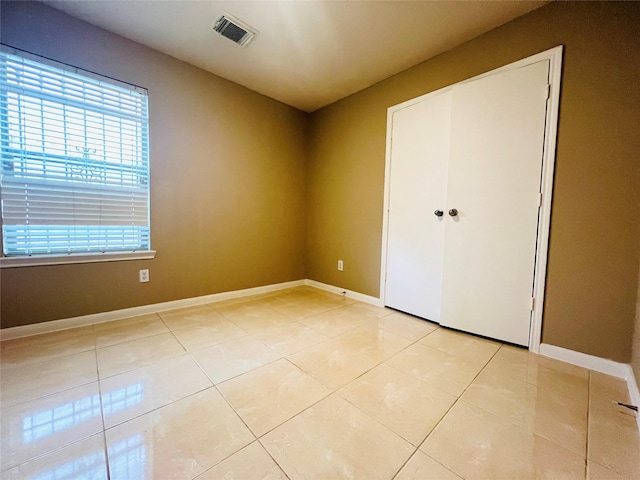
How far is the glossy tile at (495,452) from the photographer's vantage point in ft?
2.87

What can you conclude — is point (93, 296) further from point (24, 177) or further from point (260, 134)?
point (260, 134)

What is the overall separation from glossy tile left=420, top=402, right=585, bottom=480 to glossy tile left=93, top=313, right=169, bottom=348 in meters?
1.96

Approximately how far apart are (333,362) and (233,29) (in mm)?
2576

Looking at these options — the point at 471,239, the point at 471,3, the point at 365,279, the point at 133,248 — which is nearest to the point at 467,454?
the point at 471,239

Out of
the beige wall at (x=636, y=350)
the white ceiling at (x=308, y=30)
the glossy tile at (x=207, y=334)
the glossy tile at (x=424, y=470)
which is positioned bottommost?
the glossy tile at (x=207, y=334)

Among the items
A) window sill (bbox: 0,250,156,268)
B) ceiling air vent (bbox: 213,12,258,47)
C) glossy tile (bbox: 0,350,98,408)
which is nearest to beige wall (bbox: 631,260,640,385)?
glossy tile (bbox: 0,350,98,408)

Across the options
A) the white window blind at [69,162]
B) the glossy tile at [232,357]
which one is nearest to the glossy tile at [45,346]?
the white window blind at [69,162]

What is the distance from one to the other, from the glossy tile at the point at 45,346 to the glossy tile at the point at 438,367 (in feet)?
6.83

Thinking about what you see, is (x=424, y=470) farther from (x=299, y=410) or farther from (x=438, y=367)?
(x=438, y=367)

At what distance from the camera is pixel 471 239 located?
78.0 inches

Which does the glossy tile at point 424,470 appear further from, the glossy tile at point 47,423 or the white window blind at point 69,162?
the white window blind at point 69,162

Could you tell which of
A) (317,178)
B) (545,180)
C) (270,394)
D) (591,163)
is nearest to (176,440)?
(270,394)

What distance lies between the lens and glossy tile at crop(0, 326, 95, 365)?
1515mm

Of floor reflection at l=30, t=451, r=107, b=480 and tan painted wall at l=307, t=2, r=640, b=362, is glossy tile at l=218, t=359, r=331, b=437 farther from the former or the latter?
tan painted wall at l=307, t=2, r=640, b=362
